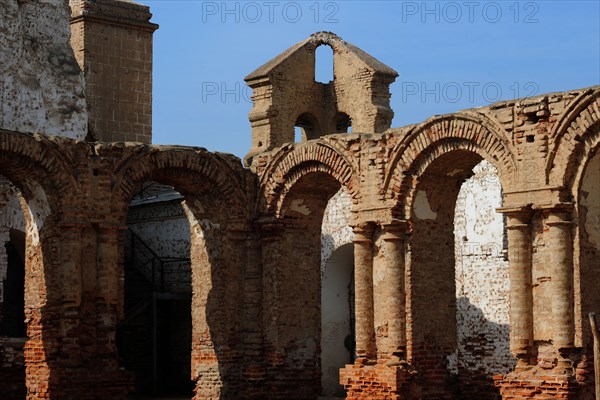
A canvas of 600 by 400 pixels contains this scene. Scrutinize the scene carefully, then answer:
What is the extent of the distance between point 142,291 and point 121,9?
6.50 meters

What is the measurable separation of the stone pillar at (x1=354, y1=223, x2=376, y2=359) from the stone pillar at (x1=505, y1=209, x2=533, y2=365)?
8.79 ft

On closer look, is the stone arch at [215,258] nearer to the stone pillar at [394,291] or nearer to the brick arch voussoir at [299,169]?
the brick arch voussoir at [299,169]

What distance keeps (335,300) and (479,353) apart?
365 cm

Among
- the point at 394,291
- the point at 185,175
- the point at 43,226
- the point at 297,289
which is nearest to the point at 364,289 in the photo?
the point at 394,291

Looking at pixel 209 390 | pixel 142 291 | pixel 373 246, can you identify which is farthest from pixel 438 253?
pixel 142 291

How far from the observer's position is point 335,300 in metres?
23.7

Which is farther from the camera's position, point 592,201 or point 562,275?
point 592,201

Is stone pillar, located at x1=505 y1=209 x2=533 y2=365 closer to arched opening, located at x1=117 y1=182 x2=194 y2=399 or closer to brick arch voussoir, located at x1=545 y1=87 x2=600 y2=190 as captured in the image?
brick arch voussoir, located at x1=545 y1=87 x2=600 y2=190

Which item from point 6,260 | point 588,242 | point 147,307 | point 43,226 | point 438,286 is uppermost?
point 43,226

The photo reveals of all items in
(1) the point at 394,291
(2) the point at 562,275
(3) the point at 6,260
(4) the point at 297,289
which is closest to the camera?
(2) the point at 562,275

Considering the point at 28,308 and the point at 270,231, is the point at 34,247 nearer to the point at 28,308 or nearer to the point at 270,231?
the point at 28,308

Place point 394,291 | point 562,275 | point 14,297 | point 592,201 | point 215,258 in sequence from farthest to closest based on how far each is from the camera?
point 14,297 < point 215,258 < point 394,291 < point 592,201 < point 562,275

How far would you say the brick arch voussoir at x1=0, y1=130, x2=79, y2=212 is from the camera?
1861cm

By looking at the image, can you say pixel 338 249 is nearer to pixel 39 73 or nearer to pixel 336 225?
pixel 336 225
